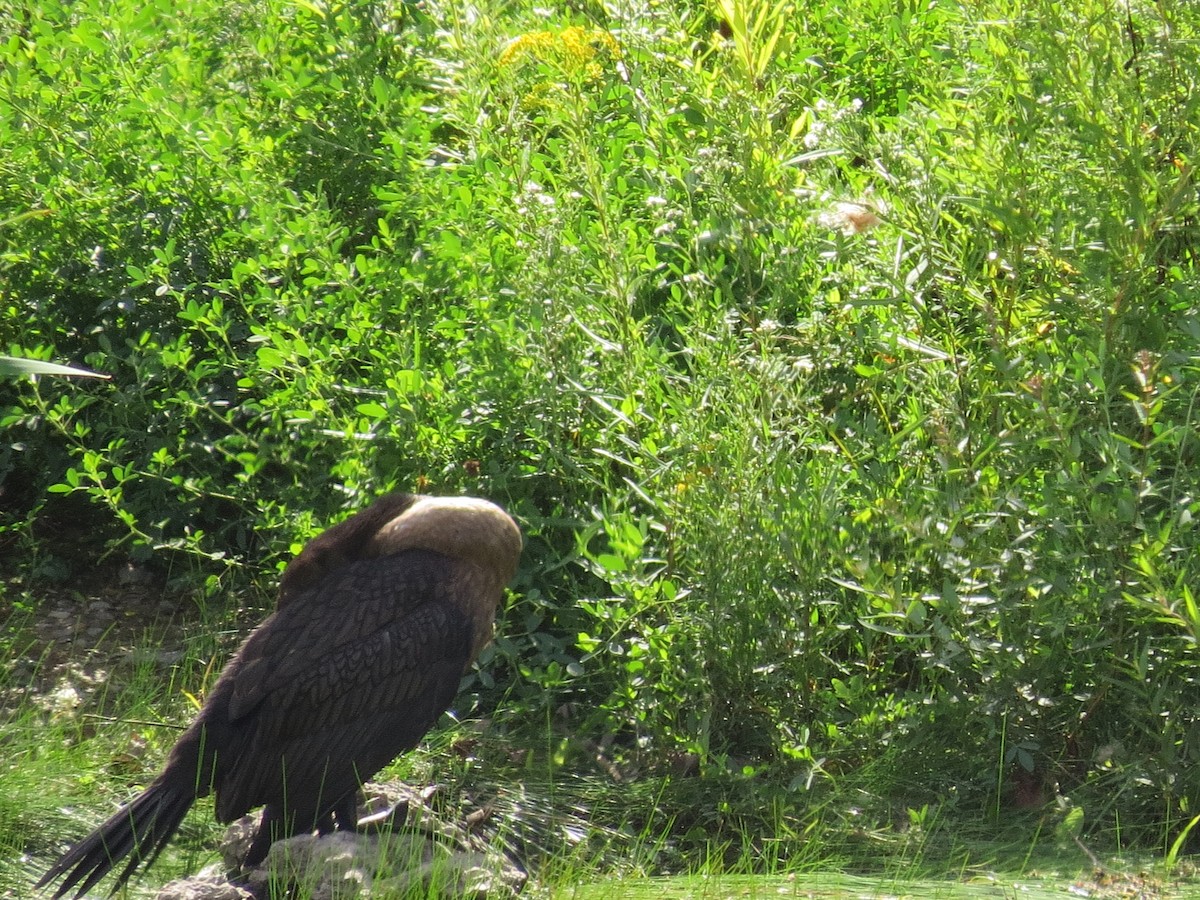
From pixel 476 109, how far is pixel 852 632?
192 cm

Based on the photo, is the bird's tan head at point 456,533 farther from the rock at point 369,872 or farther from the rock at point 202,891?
the rock at point 202,891

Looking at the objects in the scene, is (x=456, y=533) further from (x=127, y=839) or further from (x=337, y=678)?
(x=127, y=839)

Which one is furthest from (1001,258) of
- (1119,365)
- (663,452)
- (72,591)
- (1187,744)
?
(72,591)

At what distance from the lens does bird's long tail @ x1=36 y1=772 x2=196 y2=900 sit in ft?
12.0

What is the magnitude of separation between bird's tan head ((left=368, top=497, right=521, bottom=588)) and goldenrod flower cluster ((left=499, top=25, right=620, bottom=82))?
4.29ft

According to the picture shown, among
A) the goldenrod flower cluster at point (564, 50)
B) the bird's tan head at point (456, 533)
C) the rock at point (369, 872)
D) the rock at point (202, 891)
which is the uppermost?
the goldenrod flower cluster at point (564, 50)

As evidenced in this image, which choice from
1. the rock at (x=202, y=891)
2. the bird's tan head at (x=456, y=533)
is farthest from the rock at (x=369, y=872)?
the bird's tan head at (x=456, y=533)

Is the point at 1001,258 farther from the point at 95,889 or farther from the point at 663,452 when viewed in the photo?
the point at 95,889

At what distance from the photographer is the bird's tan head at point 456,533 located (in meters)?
Answer: 4.18

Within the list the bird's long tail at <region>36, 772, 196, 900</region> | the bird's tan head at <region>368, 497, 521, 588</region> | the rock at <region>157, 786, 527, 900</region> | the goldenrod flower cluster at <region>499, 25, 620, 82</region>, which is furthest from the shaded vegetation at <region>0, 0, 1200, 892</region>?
the rock at <region>157, 786, 527, 900</region>

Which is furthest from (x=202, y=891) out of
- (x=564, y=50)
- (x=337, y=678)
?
(x=564, y=50)

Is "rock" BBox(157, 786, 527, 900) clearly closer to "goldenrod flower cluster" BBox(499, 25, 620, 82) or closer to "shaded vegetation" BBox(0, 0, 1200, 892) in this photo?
"shaded vegetation" BBox(0, 0, 1200, 892)

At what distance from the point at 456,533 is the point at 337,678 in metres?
0.52

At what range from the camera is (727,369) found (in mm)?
4066
